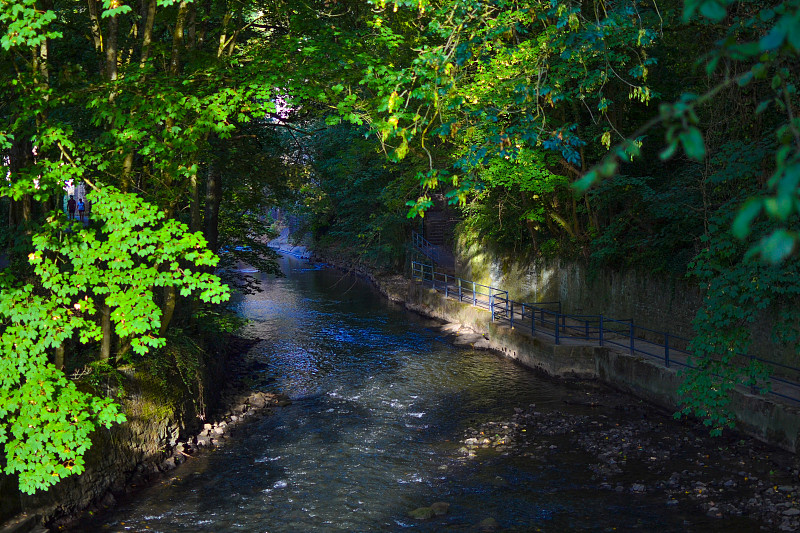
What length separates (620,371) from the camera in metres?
18.0

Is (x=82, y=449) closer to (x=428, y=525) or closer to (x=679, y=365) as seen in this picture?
(x=428, y=525)

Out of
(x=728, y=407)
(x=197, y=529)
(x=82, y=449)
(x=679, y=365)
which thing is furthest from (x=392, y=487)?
(x=679, y=365)

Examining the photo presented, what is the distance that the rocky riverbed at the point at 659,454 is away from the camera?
36.5 ft

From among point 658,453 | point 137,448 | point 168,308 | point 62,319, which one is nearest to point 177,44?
point 168,308

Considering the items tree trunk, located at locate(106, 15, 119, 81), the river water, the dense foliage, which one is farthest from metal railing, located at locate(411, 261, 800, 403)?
tree trunk, located at locate(106, 15, 119, 81)

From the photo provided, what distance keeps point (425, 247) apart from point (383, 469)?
26.3 metres

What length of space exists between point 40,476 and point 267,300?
2514 centimetres

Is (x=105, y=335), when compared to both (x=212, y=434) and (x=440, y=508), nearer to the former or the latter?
(x=212, y=434)

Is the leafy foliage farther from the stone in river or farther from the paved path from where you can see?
the paved path

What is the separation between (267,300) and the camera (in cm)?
3506

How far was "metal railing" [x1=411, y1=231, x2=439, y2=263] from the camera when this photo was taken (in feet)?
125

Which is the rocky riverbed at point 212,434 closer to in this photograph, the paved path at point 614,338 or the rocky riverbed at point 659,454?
the rocky riverbed at point 659,454

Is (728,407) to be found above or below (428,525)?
above

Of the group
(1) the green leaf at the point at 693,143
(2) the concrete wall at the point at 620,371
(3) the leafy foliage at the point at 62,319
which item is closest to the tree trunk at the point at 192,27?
(3) the leafy foliage at the point at 62,319
